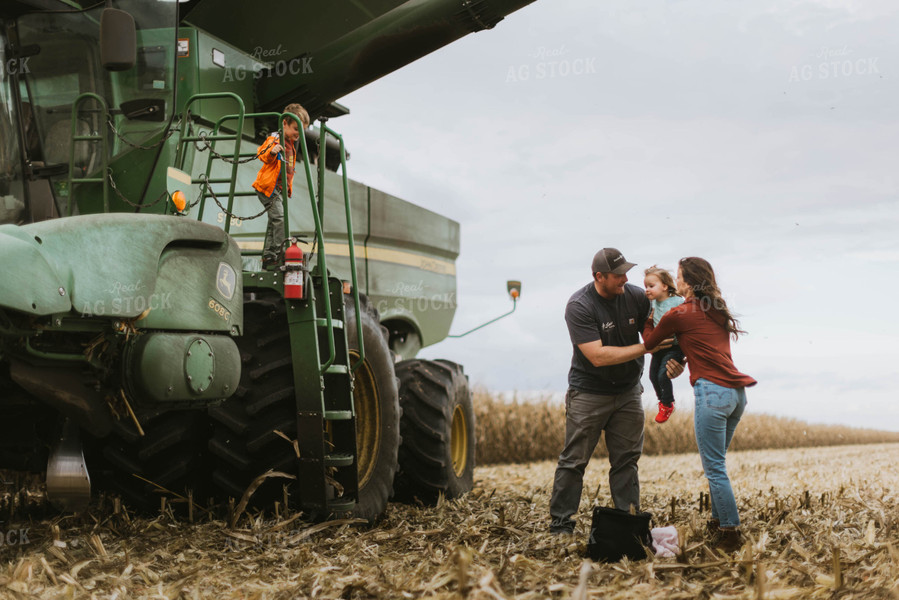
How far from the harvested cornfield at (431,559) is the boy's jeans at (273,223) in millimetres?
1498

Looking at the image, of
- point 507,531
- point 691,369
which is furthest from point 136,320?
point 691,369

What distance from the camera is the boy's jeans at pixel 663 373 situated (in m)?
5.57

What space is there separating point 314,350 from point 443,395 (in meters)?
2.25

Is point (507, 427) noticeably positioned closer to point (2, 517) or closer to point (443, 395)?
point (443, 395)

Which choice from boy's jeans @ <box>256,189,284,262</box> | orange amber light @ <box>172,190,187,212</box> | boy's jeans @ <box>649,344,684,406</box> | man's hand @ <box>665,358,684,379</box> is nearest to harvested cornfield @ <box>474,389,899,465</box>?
boy's jeans @ <box>649,344,684,406</box>

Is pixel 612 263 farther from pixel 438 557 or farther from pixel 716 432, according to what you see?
pixel 438 557

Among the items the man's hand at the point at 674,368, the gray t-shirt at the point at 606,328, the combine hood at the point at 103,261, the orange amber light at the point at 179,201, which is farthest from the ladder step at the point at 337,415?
the man's hand at the point at 674,368

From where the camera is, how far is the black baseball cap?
530 cm

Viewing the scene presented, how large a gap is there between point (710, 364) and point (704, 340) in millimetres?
134

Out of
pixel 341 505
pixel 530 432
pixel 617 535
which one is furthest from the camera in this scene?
pixel 530 432

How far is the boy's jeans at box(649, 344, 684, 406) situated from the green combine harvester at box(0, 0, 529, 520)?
1606 millimetres

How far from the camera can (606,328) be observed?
5457mm

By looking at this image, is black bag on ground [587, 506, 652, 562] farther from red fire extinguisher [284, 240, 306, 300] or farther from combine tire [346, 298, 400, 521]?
red fire extinguisher [284, 240, 306, 300]

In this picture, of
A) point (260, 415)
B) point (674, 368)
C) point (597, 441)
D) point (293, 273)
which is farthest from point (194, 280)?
point (674, 368)
